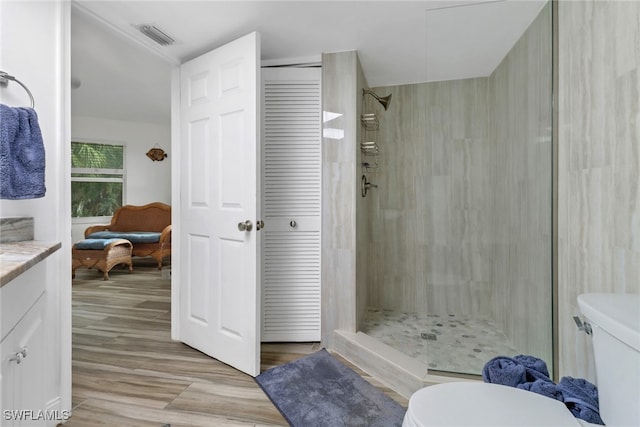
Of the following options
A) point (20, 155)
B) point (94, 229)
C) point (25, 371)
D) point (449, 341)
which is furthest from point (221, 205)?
point (94, 229)

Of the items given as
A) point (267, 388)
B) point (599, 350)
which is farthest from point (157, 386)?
point (599, 350)

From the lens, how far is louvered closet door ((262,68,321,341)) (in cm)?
254

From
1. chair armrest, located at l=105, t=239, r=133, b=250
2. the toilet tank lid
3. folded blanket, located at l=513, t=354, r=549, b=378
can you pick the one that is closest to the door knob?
folded blanket, located at l=513, t=354, r=549, b=378

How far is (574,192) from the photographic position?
1582 mm

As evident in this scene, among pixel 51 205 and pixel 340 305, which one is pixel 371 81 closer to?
pixel 340 305

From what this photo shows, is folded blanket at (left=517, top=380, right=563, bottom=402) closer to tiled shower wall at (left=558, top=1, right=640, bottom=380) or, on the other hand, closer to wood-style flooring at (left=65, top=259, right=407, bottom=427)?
tiled shower wall at (left=558, top=1, right=640, bottom=380)

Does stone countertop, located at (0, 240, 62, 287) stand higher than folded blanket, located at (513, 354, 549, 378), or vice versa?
stone countertop, located at (0, 240, 62, 287)

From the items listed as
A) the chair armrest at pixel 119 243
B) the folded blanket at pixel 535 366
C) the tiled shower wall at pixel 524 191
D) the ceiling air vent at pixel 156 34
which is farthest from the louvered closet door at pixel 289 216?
the chair armrest at pixel 119 243

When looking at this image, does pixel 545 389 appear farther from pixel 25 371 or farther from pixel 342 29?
pixel 342 29

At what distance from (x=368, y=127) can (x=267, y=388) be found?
2.02 m

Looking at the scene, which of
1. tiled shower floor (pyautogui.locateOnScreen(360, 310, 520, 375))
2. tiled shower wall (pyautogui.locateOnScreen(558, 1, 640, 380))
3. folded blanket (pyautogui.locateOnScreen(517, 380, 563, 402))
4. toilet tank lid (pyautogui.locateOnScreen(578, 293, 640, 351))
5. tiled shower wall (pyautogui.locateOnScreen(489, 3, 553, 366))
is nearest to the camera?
toilet tank lid (pyautogui.locateOnScreen(578, 293, 640, 351))

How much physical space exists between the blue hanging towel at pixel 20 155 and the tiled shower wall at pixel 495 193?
212 cm

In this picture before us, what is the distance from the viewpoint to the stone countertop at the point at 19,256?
0.91m

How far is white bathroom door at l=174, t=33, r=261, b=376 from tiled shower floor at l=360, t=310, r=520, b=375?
3.33ft
